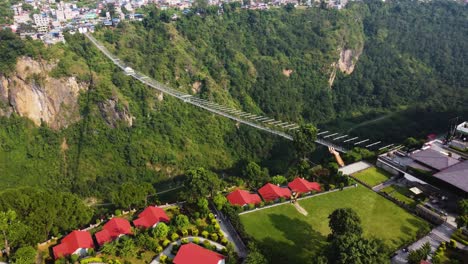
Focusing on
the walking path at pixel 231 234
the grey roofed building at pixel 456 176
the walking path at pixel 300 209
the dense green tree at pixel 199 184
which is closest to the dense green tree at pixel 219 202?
the walking path at pixel 231 234

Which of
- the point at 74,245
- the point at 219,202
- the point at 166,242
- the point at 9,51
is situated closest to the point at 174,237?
the point at 166,242

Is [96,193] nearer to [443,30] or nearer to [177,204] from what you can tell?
[177,204]

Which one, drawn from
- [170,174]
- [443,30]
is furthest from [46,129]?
[443,30]

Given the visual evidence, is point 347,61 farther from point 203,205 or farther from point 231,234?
point 231,234

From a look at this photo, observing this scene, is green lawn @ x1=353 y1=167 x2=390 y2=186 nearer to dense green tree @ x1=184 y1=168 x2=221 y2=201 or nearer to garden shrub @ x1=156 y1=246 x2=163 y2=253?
dense green tree @ x1=184 y1=168 x2=221 y2=201

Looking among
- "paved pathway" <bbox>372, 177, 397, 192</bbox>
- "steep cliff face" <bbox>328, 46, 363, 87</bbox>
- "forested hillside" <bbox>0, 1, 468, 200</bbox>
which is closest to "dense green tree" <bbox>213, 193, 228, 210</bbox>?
"paved pathway" <bbox>372, 177, 397, 192</bbox>

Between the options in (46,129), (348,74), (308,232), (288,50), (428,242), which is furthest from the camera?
(348,74)
